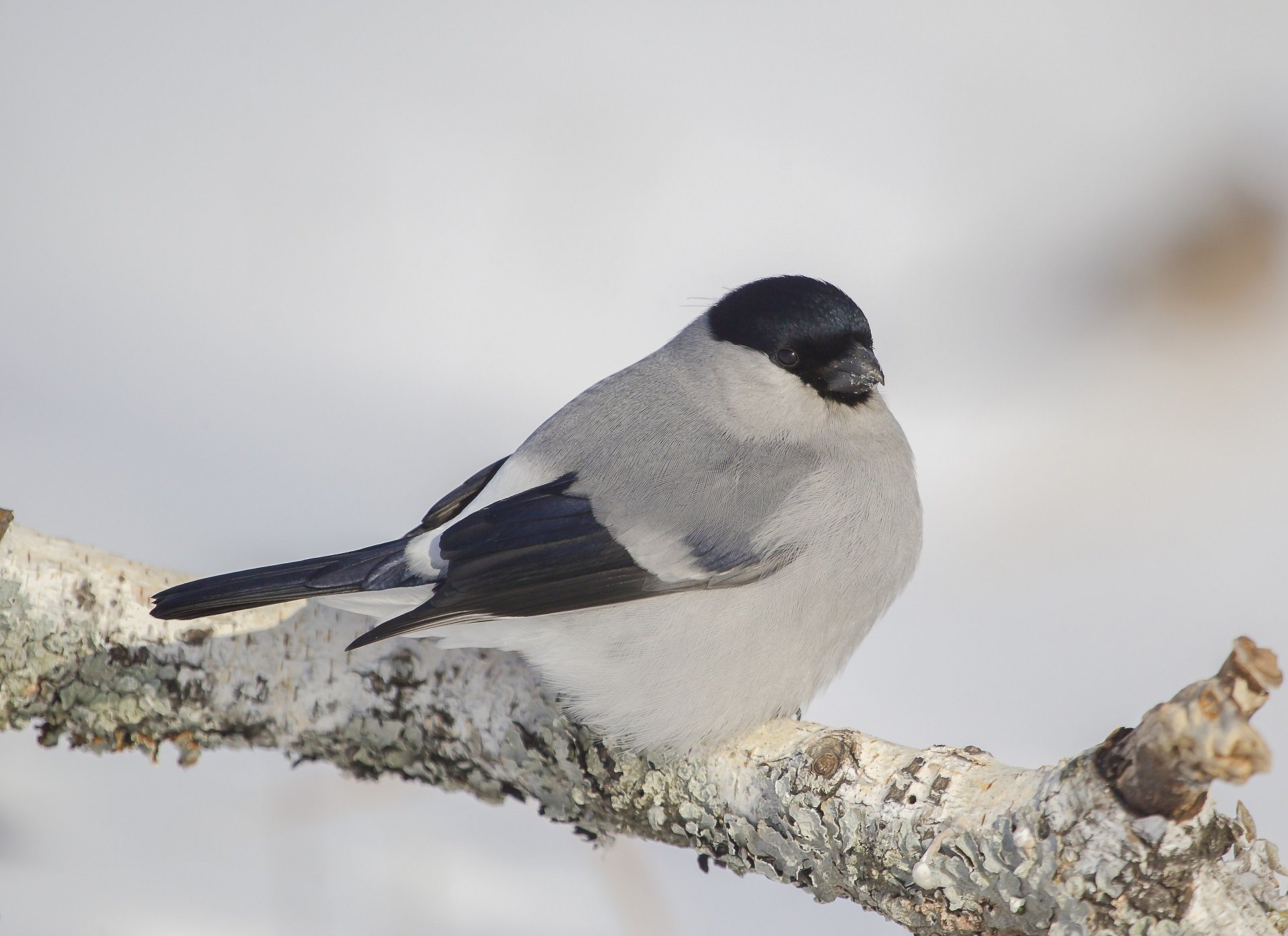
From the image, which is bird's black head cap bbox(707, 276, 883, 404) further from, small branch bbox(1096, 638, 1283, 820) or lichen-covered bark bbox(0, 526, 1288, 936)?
small branch bbox(1096, 638, 1283, 820)

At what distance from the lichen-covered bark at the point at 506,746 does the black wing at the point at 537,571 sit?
247mm

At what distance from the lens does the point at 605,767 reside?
2023 mm

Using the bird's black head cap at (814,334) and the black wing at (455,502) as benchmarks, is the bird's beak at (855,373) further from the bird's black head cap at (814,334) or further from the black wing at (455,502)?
the black wing at (455,502)

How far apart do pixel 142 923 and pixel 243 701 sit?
2.03ft

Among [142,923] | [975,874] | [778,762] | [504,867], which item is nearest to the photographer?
[975,874]

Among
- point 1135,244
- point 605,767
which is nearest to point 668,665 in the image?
point 605,767

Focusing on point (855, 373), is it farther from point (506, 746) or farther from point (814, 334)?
point (506, 746)

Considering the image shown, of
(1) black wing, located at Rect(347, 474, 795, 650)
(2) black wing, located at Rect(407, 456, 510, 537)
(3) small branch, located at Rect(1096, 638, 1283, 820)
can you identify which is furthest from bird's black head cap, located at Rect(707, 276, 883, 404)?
(3) small branch, located at Rect(1096, 638, 1283, 820)

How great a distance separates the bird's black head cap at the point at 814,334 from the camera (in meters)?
2.19

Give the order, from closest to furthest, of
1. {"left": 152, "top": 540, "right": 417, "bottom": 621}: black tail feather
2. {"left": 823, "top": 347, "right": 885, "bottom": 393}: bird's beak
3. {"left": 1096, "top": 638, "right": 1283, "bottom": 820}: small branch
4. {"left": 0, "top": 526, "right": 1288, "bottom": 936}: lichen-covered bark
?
{"left": 1096, "top": 638, "right": 1283, "bottom": 820}: small branch, {"left": 0, "top": 526, "right": 1288, "bottom": 936}: lichen-covered bark, {"left": 152, "top": 540, "right": 417, "bottom": 621}: black tail feather, {"left": 823, "top": 347, "right": 885, "bottom": 393}: bird's beak

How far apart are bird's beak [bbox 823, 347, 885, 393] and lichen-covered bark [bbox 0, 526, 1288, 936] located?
70 cm

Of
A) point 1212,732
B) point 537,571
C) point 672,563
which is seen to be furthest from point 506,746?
point 1212,732

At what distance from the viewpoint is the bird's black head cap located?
86.1 inches

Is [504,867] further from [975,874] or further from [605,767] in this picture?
[975,874]
